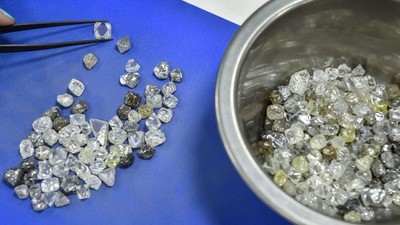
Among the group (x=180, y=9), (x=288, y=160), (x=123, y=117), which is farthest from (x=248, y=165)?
(x=180, y=9)

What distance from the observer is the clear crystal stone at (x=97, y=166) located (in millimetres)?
737

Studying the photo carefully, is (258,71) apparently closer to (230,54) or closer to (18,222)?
(230,54)

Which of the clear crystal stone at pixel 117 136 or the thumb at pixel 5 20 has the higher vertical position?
the thumb at pixel 5 20

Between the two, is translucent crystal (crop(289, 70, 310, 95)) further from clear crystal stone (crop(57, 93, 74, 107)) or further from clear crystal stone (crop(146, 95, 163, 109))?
clear crystal stone (crop(57, 93, 74, 107))

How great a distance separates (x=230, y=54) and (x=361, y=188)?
0.25 metres

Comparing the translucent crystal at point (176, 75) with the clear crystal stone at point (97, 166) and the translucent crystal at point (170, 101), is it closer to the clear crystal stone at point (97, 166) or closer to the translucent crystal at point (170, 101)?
the translucent crystal at point (170, 101)

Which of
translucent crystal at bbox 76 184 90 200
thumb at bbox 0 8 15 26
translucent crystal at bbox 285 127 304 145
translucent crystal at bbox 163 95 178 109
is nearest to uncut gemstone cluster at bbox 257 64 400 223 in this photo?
translucent crystal at bbox 285 127 304 145

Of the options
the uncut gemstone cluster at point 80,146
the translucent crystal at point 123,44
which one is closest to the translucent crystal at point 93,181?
the uncut gemstone cluster at point 80,146

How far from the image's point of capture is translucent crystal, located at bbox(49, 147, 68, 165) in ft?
2.44

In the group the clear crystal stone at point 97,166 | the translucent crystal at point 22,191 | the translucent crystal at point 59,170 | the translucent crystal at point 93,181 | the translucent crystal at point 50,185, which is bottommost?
the translucent crystal at point 22,191

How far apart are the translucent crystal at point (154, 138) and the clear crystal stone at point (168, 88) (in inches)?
2.5

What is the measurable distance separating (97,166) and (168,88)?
0.16 m

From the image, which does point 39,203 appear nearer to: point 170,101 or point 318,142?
point 170,101

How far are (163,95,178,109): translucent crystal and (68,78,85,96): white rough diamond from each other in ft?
0.41
